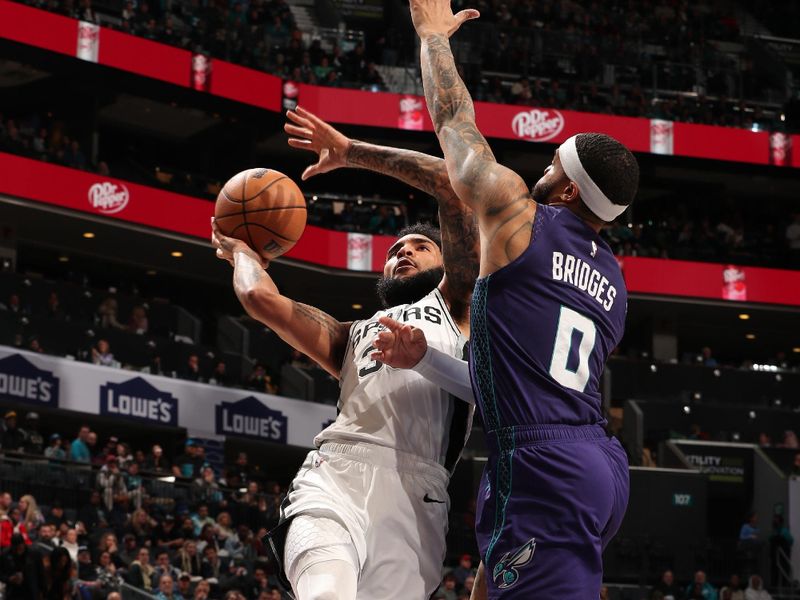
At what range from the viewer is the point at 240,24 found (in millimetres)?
32406

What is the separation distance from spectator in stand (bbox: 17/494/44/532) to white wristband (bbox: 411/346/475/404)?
12.8 meters

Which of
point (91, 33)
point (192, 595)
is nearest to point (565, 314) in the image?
point (192, 595)

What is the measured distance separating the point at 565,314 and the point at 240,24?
96.7 feet

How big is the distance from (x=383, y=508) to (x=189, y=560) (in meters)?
12.9

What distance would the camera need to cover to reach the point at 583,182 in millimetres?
Answer: 4289

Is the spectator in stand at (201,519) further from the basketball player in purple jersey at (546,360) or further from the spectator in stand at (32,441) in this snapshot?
the basketball player in purple jersey at (546,360)

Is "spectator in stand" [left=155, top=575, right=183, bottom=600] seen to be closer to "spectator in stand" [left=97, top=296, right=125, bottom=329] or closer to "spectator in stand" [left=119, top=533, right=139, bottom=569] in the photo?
"spectator in stand" [left=119, top=533, right=139, bottom=569]

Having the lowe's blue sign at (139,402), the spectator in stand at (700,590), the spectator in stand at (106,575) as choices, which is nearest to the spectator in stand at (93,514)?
the spectator in stand at (106,575)

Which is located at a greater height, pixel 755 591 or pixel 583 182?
pixel 583 182

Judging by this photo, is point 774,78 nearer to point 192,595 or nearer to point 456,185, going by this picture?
point 192,595

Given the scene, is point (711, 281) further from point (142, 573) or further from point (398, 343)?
point (398, 343)

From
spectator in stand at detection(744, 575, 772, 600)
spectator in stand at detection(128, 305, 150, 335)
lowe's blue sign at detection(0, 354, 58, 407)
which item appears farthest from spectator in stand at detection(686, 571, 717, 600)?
spectator in stand at detection(128, 305, 150, 335)

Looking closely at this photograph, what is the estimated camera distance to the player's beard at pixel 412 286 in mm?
5621

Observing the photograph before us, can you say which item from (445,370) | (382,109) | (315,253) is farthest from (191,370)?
(445,370)
